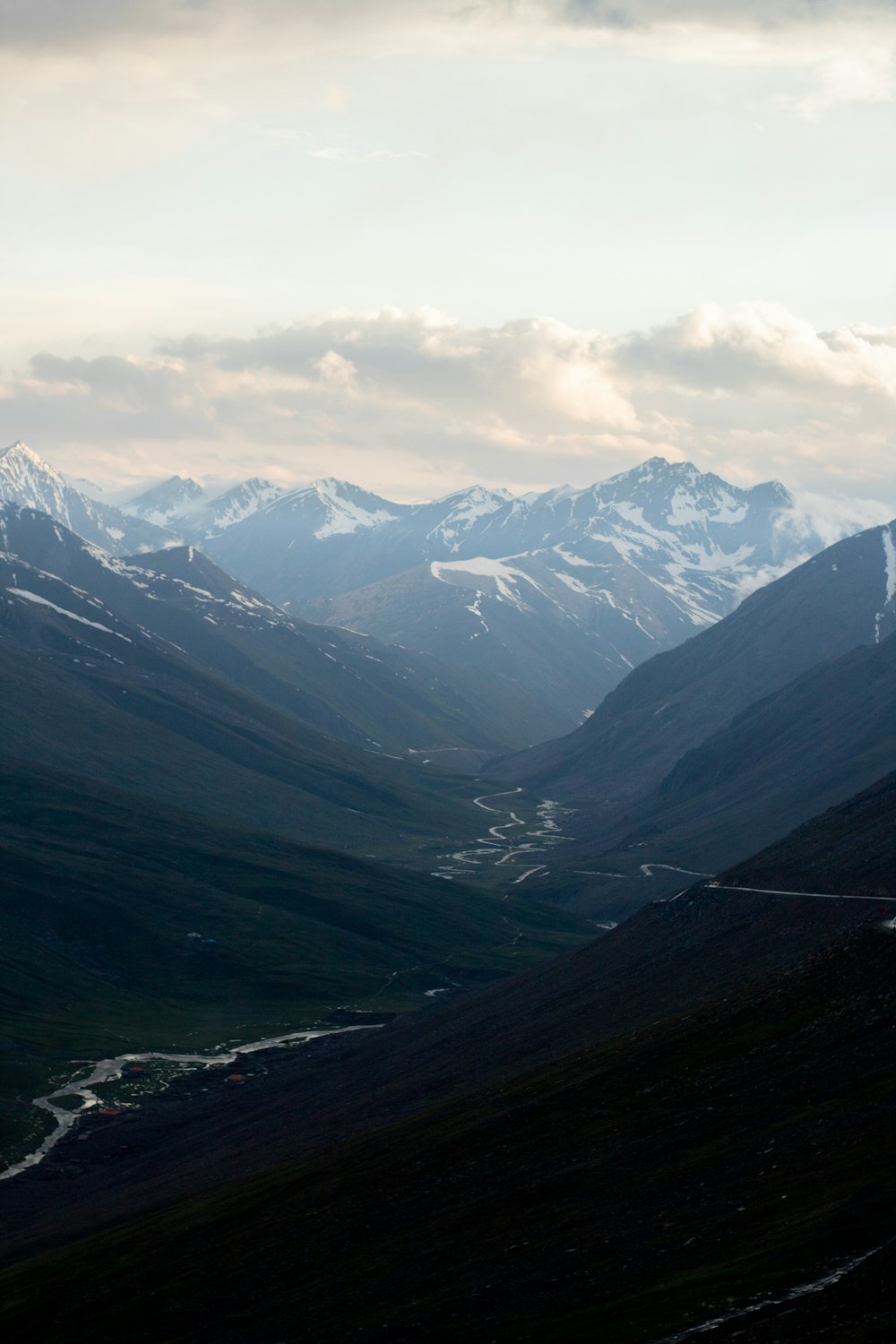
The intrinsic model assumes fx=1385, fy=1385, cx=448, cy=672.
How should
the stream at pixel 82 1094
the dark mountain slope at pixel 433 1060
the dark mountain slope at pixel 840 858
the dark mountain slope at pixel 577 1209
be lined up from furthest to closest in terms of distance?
1. the dark mountain slope at pixel 840 858
2. the stream at pixel 82 1094
3. the dark mountain slope at pixel 433 1060
4. the dark mountain slope at pixel 577 1209

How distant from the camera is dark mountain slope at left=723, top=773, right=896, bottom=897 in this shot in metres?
161

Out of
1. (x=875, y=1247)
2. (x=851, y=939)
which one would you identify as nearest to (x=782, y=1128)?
(x=875, y=1247)

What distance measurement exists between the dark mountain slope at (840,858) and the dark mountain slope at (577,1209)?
58687mm

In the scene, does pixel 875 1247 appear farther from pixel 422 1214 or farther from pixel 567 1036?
pixel 567 1036

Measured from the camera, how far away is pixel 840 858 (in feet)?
569

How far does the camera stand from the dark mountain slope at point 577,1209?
57438mm

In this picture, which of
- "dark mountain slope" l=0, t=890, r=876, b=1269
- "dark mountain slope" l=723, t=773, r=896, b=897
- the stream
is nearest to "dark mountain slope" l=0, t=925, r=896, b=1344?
"dark mountain slope" l=0, t=890, r=876, b=1269

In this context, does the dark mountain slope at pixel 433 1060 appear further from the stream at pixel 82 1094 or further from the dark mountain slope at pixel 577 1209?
the dark mountain slope at pixel 577 1209

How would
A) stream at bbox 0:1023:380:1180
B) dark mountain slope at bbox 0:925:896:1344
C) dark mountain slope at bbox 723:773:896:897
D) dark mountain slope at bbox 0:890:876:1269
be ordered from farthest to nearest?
dark mountain slope at bbox 723:773:896:897
stream at bbox 0:1023:380:1180
dark mountain slope at bbox 0:890:876:1269
dark mountain slope at bbox 0:925:896:1344

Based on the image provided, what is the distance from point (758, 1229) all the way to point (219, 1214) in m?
46.3

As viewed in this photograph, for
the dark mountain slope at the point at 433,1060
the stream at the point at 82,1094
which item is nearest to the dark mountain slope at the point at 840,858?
the dark mountain slope at the point at 433,1060

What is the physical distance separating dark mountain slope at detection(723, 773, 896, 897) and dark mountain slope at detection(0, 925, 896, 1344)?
2311 inches

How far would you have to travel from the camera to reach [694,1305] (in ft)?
170

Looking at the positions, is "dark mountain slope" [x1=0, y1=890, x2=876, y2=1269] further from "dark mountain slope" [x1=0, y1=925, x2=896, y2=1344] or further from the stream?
"dark mountain slope" [x1=0, y1=925, x2=896, y2=1344]
